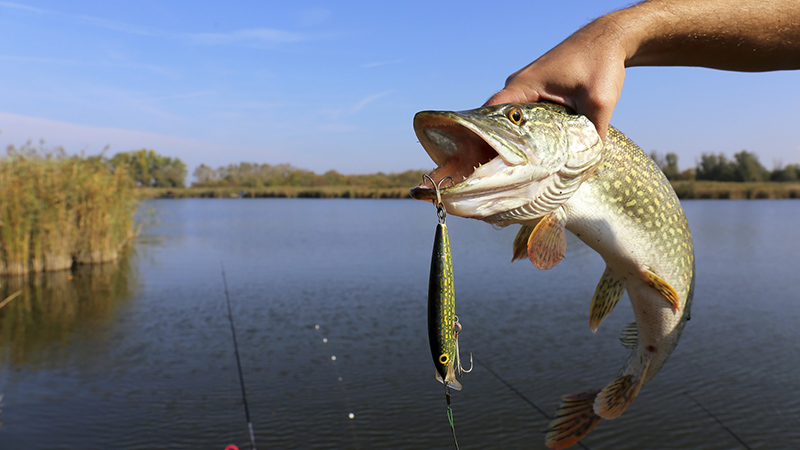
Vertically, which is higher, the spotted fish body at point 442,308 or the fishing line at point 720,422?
the spotted fish body at point 442,308

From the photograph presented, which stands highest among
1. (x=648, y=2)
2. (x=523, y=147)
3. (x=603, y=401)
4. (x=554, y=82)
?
(x=648, y=2)

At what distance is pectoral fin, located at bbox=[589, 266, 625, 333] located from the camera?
6.04 ft

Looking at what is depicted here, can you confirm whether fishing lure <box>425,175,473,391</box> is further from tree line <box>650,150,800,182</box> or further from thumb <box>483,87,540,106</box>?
tree line <box>650,150,800,182</box>

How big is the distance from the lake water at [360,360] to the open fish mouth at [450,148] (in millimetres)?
5296

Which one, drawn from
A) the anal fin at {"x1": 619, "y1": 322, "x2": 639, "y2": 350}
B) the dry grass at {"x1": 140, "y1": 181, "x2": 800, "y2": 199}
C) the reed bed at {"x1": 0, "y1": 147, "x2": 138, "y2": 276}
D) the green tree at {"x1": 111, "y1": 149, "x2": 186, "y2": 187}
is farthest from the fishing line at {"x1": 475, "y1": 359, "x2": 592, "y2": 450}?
the green tree at {"x1": 111, "y1": 149, "x2": 186, "y2": 187}

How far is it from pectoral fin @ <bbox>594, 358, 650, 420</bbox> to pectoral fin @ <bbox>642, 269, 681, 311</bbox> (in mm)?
265

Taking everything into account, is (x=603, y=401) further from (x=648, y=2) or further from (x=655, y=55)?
(x=648, y=2)

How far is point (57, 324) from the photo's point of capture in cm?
1015

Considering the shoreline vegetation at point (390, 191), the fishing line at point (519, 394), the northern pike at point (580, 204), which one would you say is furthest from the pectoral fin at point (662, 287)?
the shoreline vegetation at point (390, 191)

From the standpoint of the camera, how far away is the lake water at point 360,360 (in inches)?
251

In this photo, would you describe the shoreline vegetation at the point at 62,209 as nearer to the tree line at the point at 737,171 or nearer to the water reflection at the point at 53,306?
the water reflection at the point at 53,306

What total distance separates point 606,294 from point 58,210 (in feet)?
44.3

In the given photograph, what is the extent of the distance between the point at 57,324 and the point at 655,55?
36.6 feet

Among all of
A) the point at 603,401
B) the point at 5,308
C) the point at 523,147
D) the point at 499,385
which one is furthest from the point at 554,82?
the point at 5,308
